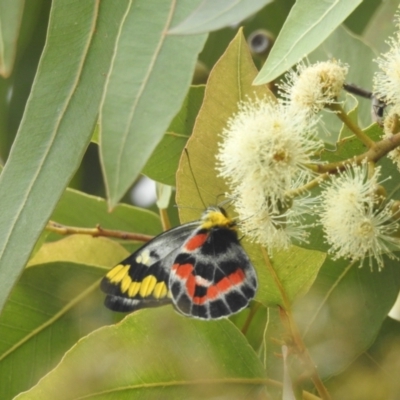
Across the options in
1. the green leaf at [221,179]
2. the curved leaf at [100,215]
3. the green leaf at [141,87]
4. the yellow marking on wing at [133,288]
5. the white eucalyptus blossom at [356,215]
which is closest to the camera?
the green leaf at [141,87]

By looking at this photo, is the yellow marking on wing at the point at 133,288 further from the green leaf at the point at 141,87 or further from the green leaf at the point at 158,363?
the green leaf at the point at 141,87

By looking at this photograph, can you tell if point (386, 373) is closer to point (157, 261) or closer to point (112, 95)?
point (157, 261)

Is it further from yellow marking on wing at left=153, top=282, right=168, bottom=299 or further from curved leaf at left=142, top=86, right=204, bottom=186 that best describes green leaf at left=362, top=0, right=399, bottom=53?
yellow marking on wing at left=153, top=282, right=168, bottom=299

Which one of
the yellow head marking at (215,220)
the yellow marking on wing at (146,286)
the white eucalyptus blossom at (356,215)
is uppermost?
the white eucalyptus blossom at (356,215)

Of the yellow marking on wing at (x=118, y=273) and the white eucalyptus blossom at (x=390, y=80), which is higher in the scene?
the white eucalyptus blossom at (x=390, y=80)

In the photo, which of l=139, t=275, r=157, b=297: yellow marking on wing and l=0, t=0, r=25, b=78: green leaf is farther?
l=139, t=275, r=157, b=297: yellow marking on wing

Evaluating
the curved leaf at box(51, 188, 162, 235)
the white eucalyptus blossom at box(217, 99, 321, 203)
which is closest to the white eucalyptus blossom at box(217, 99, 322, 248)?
the white eucalyptus blossom at box(217, 99, 321, 203)

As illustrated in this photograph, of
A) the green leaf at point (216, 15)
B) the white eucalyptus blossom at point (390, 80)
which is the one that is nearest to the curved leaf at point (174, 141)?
the white eucalyptus blossom at point (390, 80)
